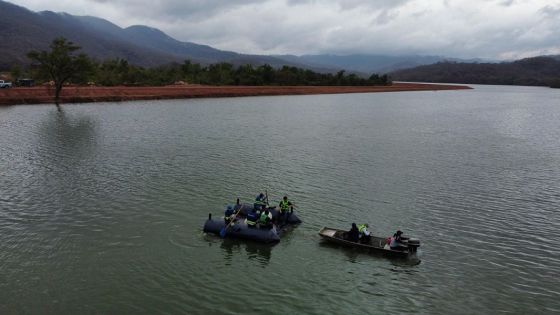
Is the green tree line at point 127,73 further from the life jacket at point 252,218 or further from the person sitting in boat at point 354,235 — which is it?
the person sitting in boat at point 354,235

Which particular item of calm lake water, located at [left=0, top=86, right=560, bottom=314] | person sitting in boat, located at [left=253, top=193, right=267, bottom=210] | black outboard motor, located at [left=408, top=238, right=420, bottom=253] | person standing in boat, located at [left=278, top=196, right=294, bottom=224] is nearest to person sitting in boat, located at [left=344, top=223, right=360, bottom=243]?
calm lake water, located at [left=0, top=86, right=560, bottom=314]

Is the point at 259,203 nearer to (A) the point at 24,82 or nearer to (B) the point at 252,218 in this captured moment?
(B) the point at 252,218

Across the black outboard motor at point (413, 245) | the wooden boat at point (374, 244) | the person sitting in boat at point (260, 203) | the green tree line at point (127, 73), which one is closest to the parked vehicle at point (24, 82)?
the green tree line at point (127, 73)

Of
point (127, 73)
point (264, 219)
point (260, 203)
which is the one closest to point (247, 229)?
point (264, 219)

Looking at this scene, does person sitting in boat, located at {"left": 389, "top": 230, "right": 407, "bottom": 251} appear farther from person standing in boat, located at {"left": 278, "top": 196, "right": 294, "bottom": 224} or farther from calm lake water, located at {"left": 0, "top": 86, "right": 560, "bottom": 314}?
person standing in boat, located at {"left": 278, "top": 196, "right": 294, "bottom": 224}

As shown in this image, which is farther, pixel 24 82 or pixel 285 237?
pixel 24 82
